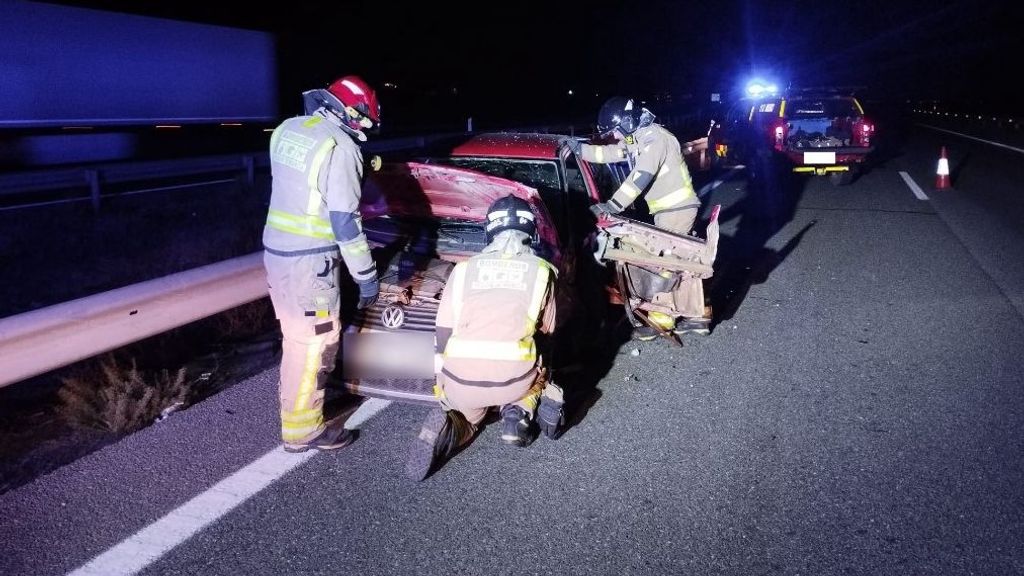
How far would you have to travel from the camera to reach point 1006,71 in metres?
72.3

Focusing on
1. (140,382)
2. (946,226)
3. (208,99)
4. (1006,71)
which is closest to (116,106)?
(208,99)

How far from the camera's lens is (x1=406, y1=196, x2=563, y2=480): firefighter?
3.39 m

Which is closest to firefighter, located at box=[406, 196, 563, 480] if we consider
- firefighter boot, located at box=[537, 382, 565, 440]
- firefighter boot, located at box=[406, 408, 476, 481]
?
firefighter boot, located at box=[406, 408, 476, 481]

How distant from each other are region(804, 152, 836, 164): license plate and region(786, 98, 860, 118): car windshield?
4.79ft

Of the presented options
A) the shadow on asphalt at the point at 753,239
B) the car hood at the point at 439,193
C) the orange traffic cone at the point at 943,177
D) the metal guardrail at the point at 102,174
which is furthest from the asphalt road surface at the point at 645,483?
the orange traffic cone at the point at 943,177

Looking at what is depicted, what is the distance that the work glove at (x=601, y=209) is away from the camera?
5062 mm

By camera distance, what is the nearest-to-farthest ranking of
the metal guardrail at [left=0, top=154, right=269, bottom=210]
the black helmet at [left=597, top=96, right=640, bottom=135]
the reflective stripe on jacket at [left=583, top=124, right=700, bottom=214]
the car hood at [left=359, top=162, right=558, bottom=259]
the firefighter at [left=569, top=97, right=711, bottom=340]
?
the car hood at [left=359, top=162, right=558, bottom=259] → the firefighter at [left=569, top=97, right=711, bottom=340] → the reflective stripe on jacket at [left=583, top=124, right=700, bottom=214] → the black helmet at [left=597, top=96, right=640, bottom=135] → the metal guardrail at [left=0, top=154, right=269, bottom=210]

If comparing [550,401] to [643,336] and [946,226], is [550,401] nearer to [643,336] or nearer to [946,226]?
[643,336]

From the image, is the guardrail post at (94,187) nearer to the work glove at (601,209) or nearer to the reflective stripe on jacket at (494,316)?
the work glove at (601,209)

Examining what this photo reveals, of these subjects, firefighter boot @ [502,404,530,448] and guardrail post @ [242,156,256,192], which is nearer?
firefighter boot @ [502,404,530,448]

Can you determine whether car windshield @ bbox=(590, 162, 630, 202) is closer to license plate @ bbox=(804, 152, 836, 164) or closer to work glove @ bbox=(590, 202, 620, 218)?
work glove @ bbox=(590, 202, 620, 218)

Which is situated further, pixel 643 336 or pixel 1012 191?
pixel 1012 191

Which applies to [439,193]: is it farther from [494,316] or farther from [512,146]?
[494,316]

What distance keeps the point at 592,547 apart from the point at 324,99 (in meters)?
2.53
